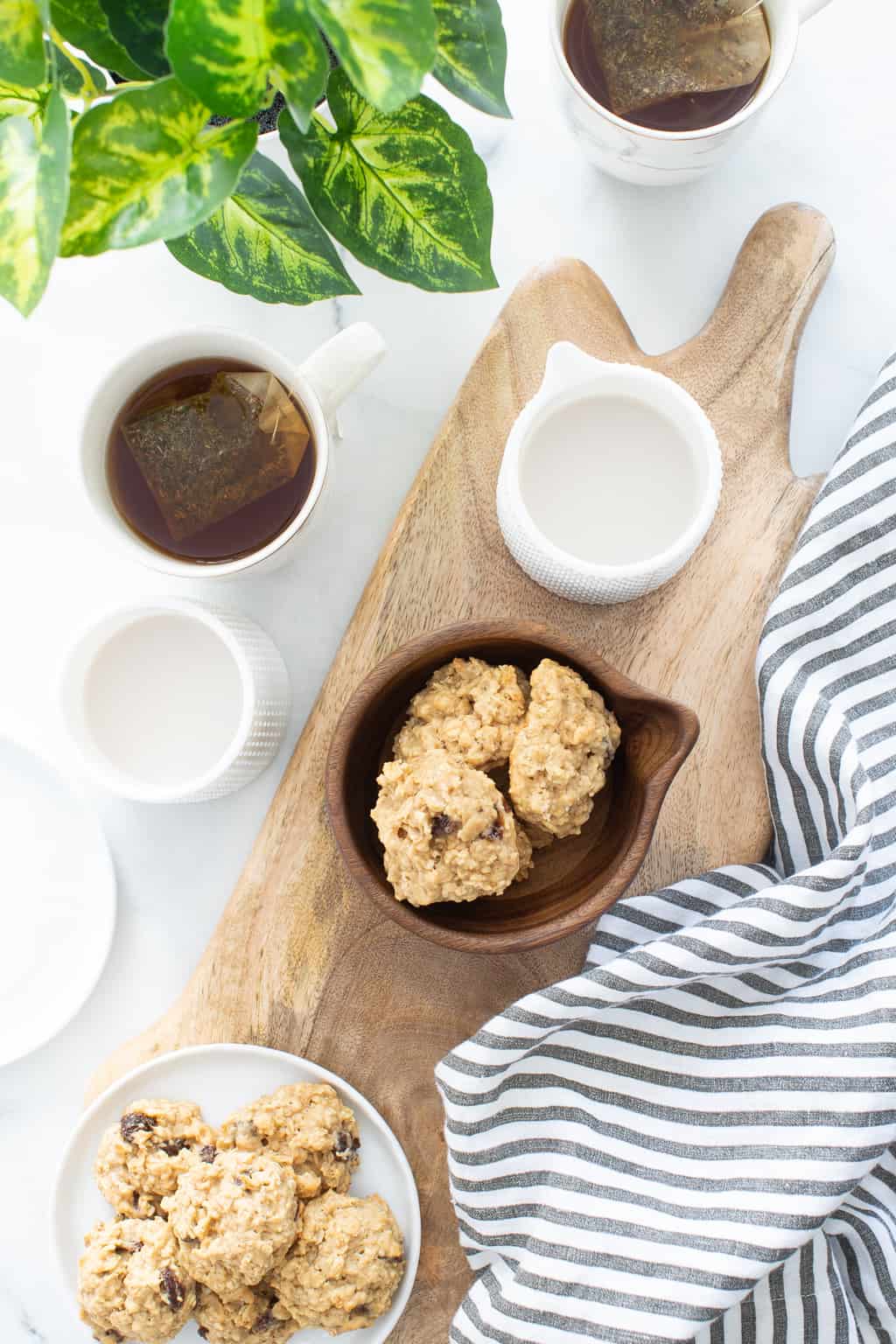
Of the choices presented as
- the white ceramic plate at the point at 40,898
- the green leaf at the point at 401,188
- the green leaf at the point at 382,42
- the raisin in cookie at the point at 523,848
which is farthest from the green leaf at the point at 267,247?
the white ceramic plate at the point at 40,898

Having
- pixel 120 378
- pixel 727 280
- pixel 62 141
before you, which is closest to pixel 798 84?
pixel 727 280

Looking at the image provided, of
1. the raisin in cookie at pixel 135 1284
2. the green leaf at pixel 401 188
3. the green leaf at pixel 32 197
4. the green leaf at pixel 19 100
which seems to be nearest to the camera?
the green leaf at pixel 32 197

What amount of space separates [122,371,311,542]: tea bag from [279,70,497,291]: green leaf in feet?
0.64

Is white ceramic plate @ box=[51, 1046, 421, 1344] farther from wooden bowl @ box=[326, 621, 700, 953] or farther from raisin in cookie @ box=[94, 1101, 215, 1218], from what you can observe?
wooden bowl @ box=[326, 621, 700, 953]

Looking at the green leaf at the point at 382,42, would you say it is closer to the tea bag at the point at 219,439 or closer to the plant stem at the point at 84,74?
the plant stem at the point at 84,74

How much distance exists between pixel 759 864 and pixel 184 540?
0.66 meters

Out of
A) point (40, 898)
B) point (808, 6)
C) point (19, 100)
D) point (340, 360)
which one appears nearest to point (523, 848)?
point (340, 360)

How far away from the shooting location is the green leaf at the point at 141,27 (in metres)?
0.77

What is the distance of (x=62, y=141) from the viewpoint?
64cm

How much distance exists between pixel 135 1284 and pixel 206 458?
80cm

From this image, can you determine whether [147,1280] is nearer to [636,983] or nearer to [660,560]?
[636,983]

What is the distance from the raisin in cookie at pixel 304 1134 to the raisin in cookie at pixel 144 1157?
0.14 ft

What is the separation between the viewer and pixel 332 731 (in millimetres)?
1209

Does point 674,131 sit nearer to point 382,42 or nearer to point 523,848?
point 382,42
